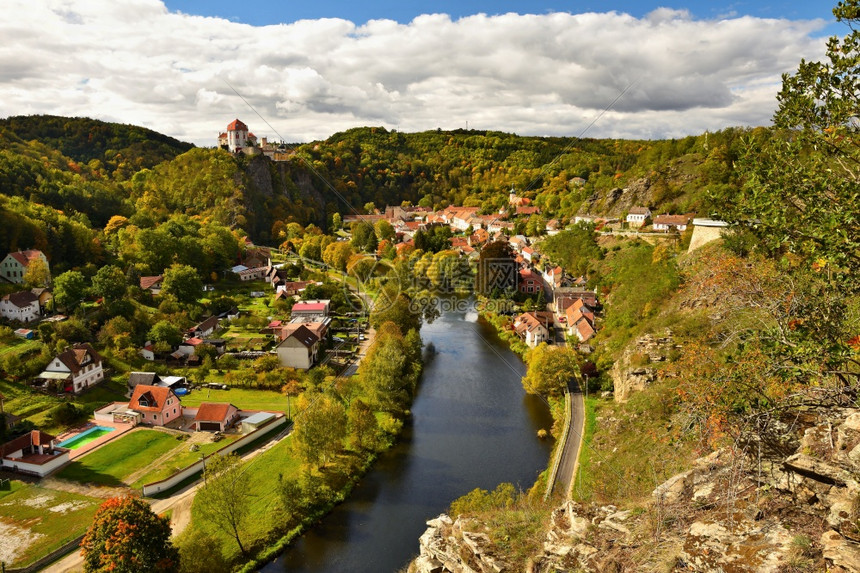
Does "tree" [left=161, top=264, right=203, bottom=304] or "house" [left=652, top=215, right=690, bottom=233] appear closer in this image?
"tree" [left=161, top=264, right=203, bottom=304]

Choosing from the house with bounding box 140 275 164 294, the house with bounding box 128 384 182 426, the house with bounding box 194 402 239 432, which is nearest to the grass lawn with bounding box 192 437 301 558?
the house with bounding box 194 402 239 432

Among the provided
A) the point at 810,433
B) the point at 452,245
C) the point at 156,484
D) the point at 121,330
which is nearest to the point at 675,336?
the point at 810,433

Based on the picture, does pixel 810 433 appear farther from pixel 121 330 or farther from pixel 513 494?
pixel 121 330

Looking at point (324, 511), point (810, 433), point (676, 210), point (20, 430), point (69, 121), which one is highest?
point (69, 121)

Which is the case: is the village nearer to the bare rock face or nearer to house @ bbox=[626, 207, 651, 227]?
house @ bbox=[626, 207, 651, 227]

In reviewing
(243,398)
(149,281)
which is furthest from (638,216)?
(149,281)

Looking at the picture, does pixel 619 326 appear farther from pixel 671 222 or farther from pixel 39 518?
pixel 39 518
